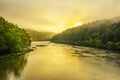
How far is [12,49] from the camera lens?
82812 mm

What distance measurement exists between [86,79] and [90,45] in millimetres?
125535

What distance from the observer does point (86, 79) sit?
43.0 meters

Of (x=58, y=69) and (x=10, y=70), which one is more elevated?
(x=10, y=70)

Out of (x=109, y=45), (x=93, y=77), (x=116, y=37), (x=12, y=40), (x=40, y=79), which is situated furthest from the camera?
(x=116, y=37)

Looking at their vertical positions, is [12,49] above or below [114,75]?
above

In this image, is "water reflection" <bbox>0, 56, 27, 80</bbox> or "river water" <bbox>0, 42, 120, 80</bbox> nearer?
"water reflection" <bbox>0, 56, 27, 80</bbox>

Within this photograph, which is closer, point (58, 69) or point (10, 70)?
point (10, 70)

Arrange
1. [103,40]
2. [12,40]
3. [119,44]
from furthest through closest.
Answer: [103,40] < [119,44] < [12,40]

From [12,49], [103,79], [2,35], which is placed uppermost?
[2,35]

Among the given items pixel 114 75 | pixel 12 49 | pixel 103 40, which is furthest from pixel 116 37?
pixel 114 75

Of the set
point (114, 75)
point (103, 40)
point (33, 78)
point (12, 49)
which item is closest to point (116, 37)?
point (103, 40)

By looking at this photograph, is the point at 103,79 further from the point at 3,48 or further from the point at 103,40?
the point at 103,40

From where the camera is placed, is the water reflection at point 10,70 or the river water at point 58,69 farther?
the river water at point 58,69

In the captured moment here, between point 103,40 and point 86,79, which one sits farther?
point 103,40
